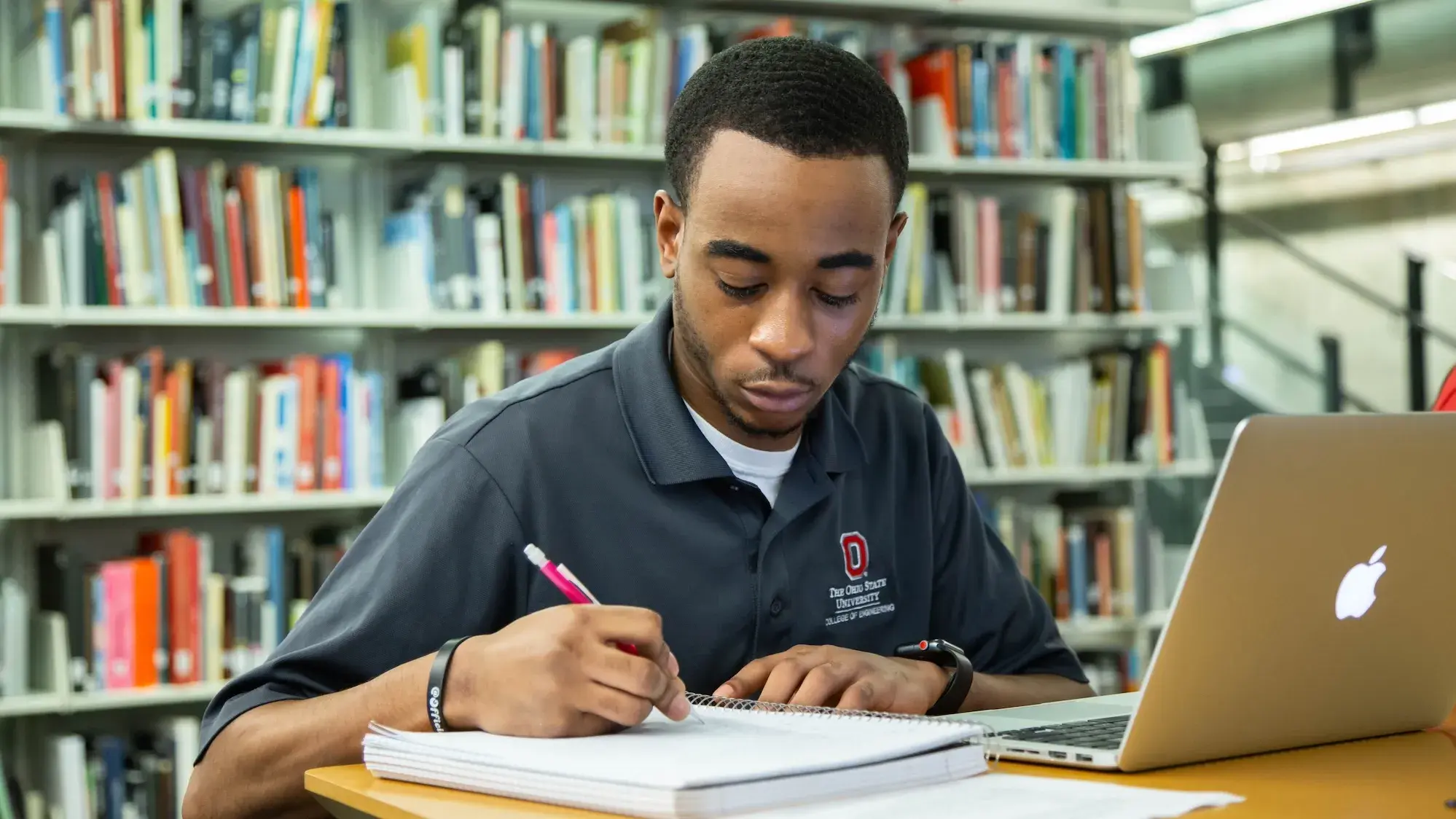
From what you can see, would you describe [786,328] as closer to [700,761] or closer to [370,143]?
[700,761]

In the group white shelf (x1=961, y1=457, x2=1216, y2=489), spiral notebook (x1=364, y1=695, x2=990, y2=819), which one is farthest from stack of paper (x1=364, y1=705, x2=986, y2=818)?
white shelf (x1=961, y1=457, x2=1216, y2=489)

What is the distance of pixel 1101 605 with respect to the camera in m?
4.08

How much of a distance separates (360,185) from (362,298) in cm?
27

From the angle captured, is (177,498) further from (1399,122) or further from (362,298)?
(1399,122)

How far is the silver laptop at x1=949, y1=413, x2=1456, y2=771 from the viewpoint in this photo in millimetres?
947

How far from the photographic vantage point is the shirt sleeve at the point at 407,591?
47.9 inches

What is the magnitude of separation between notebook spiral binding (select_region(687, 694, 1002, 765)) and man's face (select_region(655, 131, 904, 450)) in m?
0.28

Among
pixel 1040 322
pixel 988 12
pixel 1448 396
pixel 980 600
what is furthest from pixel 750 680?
pixel 988 12

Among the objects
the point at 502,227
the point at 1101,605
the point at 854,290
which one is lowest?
the point at 1101,605

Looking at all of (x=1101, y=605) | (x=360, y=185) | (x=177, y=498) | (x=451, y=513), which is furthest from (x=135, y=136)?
(x=1101, y=605)

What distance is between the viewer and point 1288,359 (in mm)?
5465

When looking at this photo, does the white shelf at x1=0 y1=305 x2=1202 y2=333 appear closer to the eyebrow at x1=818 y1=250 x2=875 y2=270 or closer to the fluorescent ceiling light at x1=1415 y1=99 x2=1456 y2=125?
the eyebrow at x1=818 y1=250 x2=875 y2=270

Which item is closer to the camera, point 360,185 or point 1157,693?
point 1157,693

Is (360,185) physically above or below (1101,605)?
above
